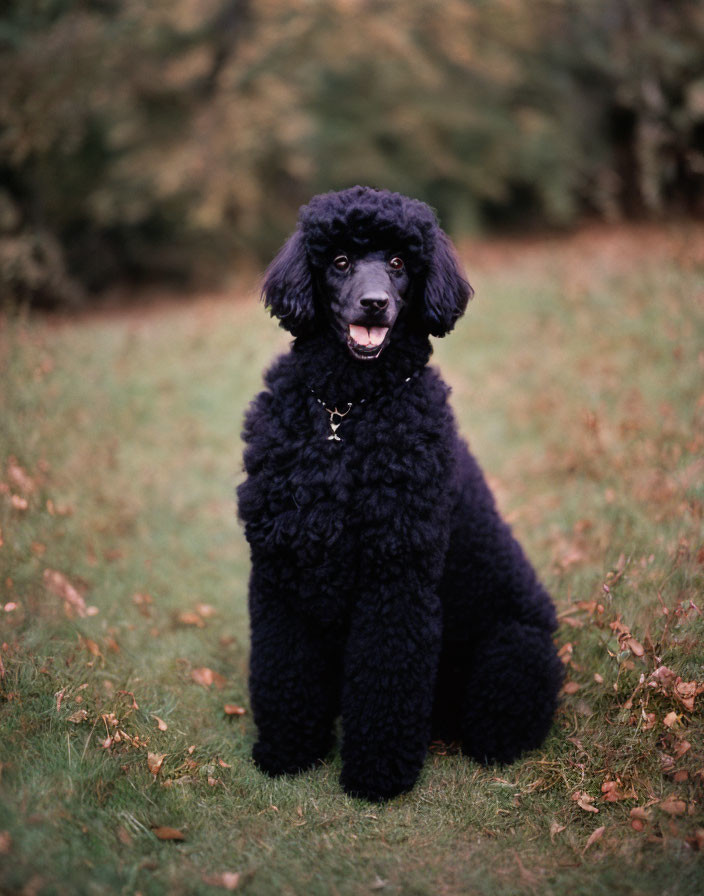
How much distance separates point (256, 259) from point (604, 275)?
629 centimetres

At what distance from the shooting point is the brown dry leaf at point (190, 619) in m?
3.62

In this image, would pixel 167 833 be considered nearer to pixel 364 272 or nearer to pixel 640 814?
pixel 640 814

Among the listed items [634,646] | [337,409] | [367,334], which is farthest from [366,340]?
[634,646]

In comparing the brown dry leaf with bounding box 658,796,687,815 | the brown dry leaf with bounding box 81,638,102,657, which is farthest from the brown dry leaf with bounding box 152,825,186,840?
the brown dry leaf with bounding box 658,796,687,815

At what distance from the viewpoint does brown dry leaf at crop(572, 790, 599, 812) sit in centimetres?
251

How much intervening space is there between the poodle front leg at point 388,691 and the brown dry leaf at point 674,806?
804 mm

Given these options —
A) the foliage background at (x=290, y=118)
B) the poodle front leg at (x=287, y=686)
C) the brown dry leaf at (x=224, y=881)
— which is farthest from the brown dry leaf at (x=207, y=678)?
the foliage background at (x=290, y=118)

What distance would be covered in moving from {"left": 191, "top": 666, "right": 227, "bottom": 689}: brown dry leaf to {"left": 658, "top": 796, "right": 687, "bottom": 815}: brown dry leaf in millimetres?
1804

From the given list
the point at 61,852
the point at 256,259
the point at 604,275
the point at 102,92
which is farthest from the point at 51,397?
the point at 256,259

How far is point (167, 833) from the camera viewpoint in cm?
227

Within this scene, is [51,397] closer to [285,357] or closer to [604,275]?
[285,357]

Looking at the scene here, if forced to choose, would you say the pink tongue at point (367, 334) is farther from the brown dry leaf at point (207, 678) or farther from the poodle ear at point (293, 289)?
the brown dry leaf at point (207, 678)

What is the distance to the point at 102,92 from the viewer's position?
387 inches

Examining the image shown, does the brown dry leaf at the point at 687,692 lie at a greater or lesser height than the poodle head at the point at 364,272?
lesser
